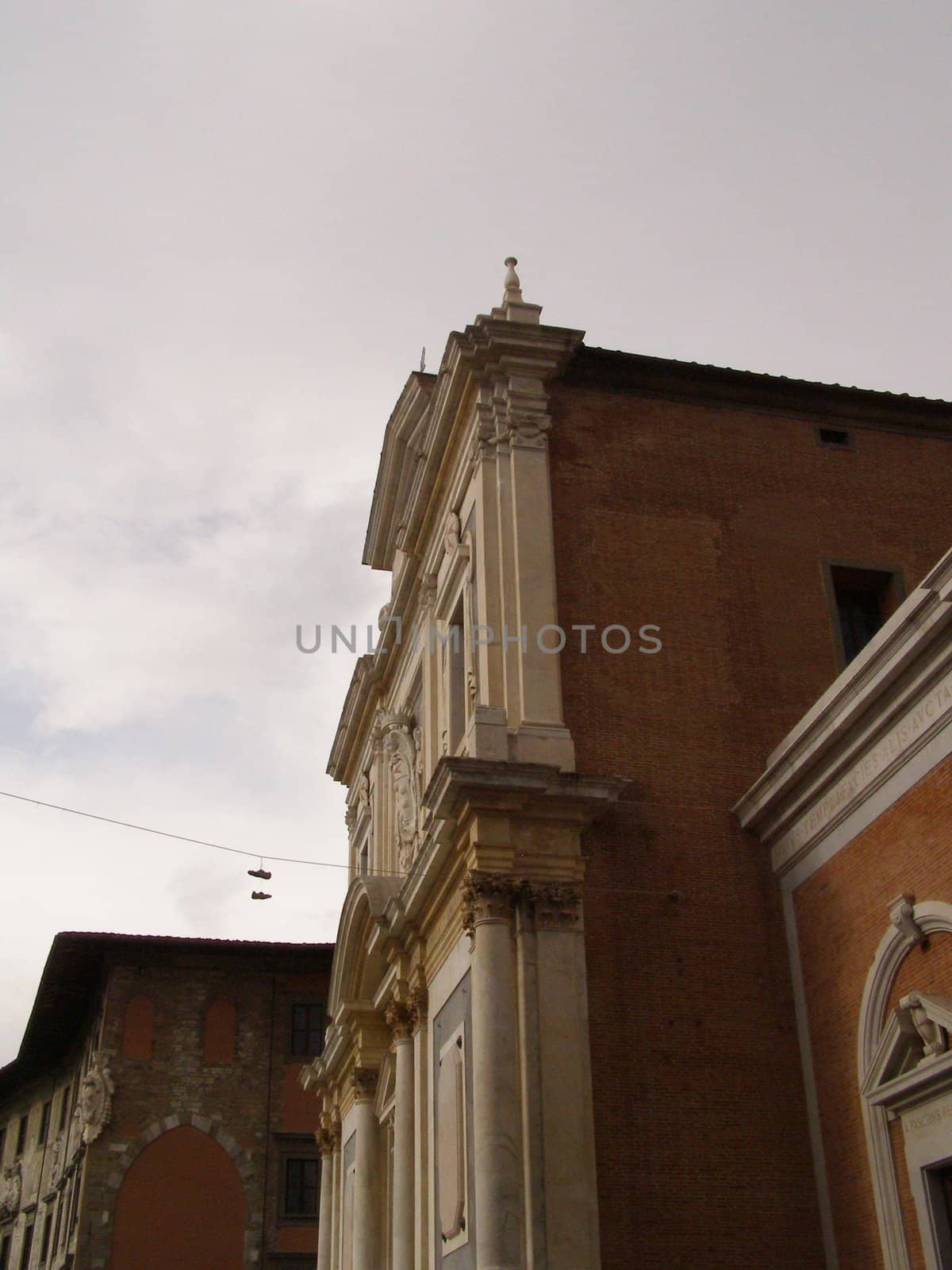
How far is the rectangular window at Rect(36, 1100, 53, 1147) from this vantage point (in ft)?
125

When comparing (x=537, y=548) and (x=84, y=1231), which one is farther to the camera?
(x=84, y=1231)

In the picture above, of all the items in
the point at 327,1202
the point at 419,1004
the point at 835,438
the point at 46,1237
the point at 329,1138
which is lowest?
the point at 327,1202

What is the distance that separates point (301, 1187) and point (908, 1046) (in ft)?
75.5

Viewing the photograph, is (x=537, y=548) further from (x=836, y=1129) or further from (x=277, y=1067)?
(x=277, y=1067)

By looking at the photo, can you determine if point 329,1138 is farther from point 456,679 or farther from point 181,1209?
point 456,679

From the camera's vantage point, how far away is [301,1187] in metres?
32.1

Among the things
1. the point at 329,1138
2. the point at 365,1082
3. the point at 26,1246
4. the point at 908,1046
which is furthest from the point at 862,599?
the point at 26,1246

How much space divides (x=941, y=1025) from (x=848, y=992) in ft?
5.27

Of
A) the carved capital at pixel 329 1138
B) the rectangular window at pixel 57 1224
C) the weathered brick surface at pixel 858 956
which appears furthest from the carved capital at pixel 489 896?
the rectangular window at pixel 57 1224

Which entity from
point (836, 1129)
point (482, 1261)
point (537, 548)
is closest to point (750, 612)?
point (537, 548)

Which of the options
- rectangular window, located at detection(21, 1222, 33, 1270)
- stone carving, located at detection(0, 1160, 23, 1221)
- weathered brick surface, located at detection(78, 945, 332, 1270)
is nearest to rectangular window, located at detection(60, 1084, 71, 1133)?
rectangular window, located at detection(21, 1222, 33, 1270)

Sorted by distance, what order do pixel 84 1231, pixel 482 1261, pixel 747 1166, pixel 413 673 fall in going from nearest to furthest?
pixel 482 1261 < pixel 747 1166 < pixel 413 673 < pixel 84 1231

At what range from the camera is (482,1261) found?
12.5 m

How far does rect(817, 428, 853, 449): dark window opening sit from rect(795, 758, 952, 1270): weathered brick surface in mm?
6425
